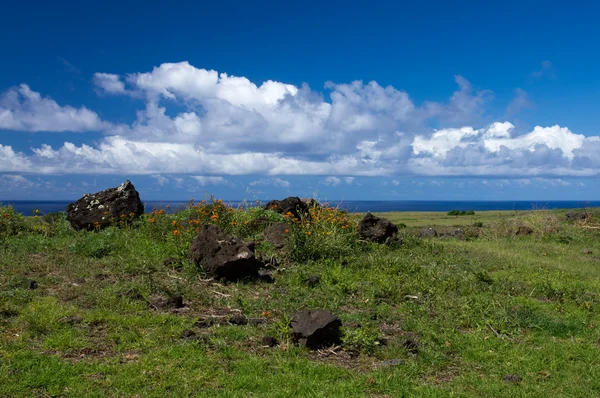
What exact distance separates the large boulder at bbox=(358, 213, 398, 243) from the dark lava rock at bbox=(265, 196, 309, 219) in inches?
93.2

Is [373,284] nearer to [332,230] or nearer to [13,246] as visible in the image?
[332,230]

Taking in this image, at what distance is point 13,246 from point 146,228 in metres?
3.57

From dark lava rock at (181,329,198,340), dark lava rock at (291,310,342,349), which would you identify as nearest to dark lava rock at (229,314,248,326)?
dark lava rock at (181,329,198,340)

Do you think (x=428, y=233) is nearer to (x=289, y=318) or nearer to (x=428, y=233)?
(x=428, y=233)

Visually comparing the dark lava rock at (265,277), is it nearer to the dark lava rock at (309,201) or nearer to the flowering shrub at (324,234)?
the flowering shrub at (324,234)

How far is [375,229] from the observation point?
16.8m

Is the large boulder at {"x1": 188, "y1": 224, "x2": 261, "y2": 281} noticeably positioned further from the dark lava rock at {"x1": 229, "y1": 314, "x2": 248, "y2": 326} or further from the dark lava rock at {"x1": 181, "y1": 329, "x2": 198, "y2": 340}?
the dark lava rock at {"x1": 181, "y1": 329, "x2": 198, "y2": 340}

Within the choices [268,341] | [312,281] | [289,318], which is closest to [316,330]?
[268,341]

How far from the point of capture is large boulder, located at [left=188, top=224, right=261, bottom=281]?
10.9 m

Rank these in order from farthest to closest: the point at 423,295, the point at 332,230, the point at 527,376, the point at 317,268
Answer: the point at 332,230
the point at 317,268
the point at 423,295
the point at 527,376

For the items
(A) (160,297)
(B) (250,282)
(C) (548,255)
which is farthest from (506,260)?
(A) (160,297)

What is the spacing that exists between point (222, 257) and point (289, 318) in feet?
10.00

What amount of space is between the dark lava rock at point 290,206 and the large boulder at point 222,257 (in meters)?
6.72

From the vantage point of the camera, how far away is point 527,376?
6695mm
